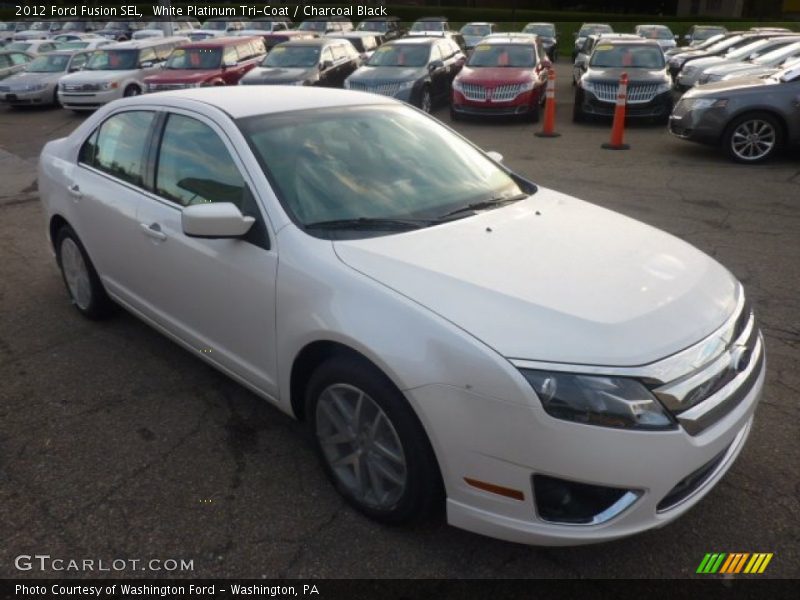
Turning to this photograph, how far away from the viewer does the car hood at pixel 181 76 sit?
14172 millimetres

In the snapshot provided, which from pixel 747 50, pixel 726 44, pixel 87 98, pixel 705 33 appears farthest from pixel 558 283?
pixel 705 33

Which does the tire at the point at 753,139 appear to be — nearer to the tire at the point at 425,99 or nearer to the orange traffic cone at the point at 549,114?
the orange traffic cone at the point at 549,114

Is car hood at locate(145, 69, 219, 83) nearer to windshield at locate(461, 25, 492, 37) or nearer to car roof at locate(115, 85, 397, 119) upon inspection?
car roof at locate(115, 85, 397, 119)

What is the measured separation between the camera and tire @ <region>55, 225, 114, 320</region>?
14.5ft

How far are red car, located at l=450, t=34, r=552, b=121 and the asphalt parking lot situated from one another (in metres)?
8.06

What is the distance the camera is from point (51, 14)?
162ft

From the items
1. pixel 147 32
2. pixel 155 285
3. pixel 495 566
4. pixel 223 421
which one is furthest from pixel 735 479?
pixel 147 32

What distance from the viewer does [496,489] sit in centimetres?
222

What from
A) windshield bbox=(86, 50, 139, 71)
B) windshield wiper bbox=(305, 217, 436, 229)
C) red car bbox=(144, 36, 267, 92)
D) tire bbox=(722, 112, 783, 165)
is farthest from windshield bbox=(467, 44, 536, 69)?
windshield wiper bbox=(305, 217, 436, 229)

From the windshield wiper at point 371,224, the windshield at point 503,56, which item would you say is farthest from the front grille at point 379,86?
the windshield wiper at point 371,224

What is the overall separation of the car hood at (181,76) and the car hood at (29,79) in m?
4.13

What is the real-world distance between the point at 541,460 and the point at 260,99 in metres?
2.40

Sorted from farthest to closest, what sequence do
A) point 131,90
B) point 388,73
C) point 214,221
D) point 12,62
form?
point 12,62
point 131,90
point 388,73
point 214,221

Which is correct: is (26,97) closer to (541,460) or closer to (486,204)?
(486,204)
